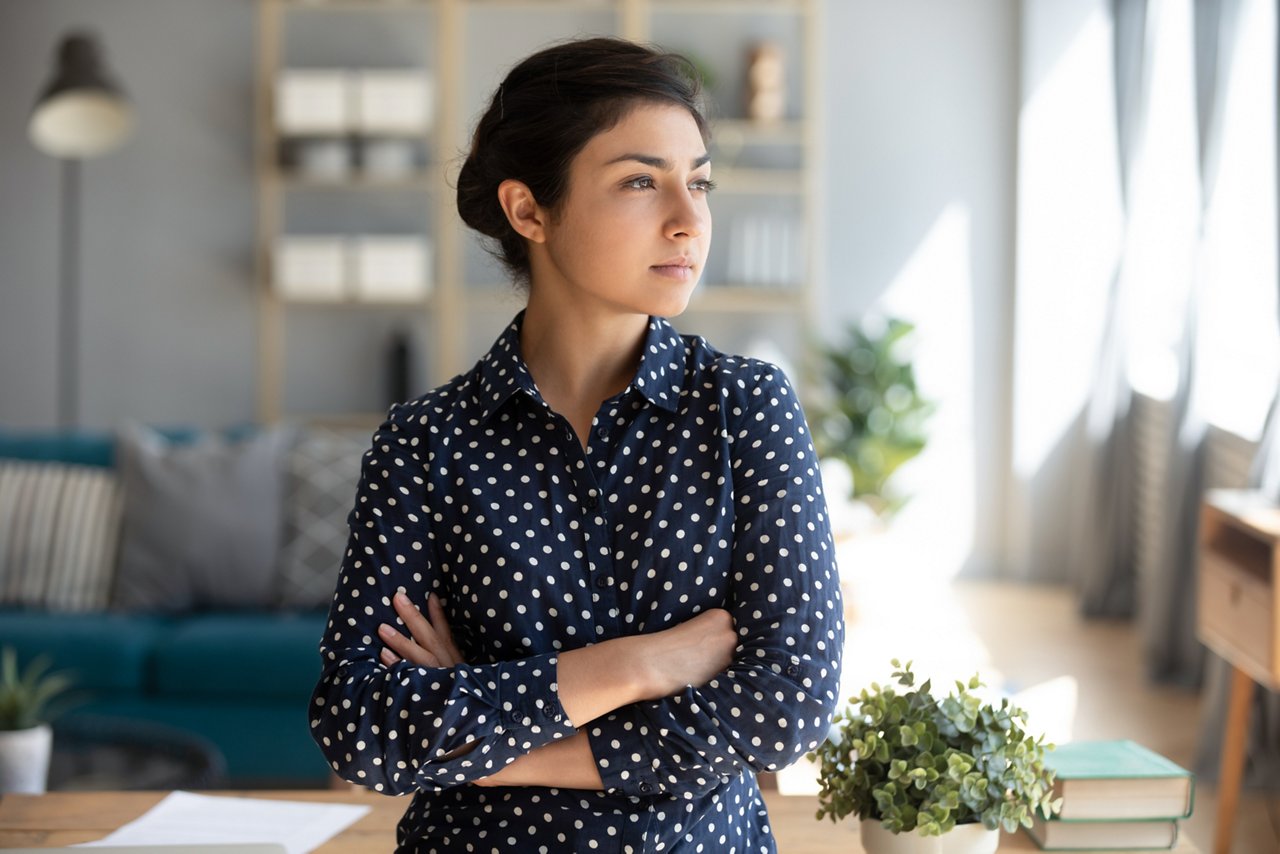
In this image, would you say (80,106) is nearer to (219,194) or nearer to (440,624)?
(219,194)

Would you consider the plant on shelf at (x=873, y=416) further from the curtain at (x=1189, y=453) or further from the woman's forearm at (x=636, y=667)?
the woman's forearm at (x=636, y=667)

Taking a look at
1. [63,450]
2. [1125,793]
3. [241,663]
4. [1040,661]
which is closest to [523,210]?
[1125,793]

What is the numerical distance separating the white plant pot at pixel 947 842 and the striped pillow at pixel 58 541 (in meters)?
3.44

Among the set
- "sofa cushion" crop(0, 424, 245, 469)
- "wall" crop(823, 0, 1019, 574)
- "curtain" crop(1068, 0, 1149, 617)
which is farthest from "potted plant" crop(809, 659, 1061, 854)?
"wall" crop(823, 0, 1019, 574)

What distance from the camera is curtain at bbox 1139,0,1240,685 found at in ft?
15.1

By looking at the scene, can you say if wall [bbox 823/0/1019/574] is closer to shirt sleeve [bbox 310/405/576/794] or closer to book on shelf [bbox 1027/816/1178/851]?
book on shelf [bbox 1027/816/1178/851]

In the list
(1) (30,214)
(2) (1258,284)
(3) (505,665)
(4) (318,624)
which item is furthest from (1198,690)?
(1) (30,214)

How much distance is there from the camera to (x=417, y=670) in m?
1.42

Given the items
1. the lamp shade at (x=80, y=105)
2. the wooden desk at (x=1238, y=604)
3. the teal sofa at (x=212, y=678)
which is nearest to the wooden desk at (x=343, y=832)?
the wooden desk at (x=1238, y=604)

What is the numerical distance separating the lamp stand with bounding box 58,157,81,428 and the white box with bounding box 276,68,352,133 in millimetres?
1061

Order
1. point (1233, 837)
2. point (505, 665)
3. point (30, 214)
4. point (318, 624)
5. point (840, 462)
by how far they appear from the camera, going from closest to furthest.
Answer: point (505, 665) → point (1233, 837) → point (318, 624) → point (840, 462) → point (30, 214)

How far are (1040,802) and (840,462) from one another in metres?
4.71

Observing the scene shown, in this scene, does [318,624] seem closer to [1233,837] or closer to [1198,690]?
[1233,837]

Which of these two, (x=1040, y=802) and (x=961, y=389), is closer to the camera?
(x=1040, y=802)
